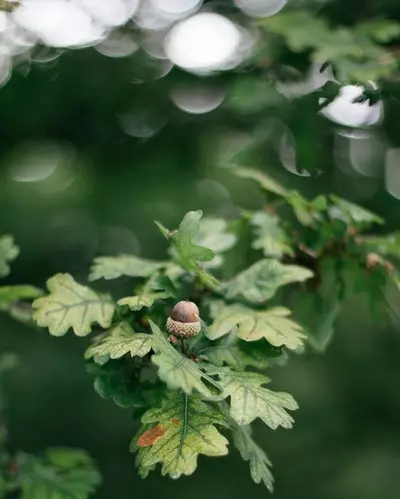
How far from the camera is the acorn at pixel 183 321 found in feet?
3.18

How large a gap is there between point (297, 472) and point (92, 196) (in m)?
1.65

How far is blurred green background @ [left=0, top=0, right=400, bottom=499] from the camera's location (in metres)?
2.36

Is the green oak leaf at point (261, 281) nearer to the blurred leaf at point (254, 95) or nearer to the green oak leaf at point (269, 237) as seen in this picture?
the green oak leaf at point (269, 237)

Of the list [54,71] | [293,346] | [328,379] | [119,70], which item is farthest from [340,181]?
[293,346]

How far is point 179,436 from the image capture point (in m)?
0.92

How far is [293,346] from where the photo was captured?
1.03 metres

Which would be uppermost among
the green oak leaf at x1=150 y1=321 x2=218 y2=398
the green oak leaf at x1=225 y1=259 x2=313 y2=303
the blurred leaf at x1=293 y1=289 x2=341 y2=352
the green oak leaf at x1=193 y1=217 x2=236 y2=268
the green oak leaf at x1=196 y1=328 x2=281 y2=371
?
the green oak leaf at x1=150 y1=321 x2=218 y2=398

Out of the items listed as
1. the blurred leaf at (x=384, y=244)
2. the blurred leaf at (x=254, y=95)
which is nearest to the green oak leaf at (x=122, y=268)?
the blurred leaf at (x=384, y=244)

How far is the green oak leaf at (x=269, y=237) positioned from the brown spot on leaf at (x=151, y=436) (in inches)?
20.3

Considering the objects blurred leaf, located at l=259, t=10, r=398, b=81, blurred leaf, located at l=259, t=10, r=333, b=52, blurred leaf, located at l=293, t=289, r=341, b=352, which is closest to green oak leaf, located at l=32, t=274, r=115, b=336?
blurred leaf, located at l=293, t=289, r=341, b=352

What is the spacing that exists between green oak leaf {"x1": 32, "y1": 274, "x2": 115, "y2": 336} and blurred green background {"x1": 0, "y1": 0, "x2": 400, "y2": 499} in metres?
0.67

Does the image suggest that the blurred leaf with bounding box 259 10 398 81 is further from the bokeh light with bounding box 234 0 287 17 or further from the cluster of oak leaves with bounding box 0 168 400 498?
the bokeh light with bounding box 234 0 287 17

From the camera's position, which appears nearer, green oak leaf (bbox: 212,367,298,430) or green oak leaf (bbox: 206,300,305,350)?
Result: green oak leaf (bbox: 212,367,298,430)

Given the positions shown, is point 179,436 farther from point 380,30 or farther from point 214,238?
point 380,30
